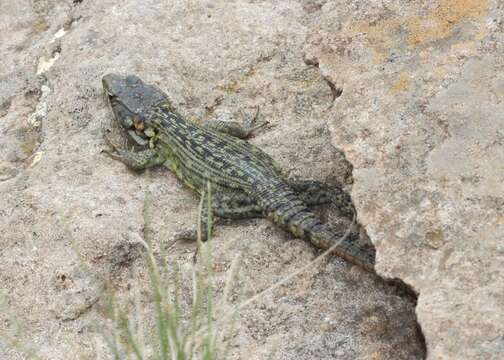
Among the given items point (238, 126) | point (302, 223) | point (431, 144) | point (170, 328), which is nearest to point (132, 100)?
point (238, 126)

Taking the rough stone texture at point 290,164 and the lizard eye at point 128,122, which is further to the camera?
the lizard eye at point 128,122

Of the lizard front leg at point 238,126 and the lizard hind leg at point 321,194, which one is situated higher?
the lizard hind leg at point 321,194

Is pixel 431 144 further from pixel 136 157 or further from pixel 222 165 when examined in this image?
pixel 136 157

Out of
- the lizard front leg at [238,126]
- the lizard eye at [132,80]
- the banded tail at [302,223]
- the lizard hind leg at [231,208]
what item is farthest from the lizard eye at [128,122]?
the banded tail at [302,223]

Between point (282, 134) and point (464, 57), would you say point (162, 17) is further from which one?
point (464, 57)

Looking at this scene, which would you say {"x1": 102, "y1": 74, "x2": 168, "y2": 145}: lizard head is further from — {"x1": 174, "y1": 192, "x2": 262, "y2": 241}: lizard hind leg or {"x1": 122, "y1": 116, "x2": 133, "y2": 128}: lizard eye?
{"x1": 174, "y1": 192, "x2": 262, "y2": 241}: lizard hind leg

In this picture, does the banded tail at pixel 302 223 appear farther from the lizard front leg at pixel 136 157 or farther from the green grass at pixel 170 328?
the lizard front leg at pixel 136 157

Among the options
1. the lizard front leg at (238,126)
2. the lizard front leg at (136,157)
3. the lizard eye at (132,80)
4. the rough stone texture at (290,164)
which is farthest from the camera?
the lizard eye at (132,80)
